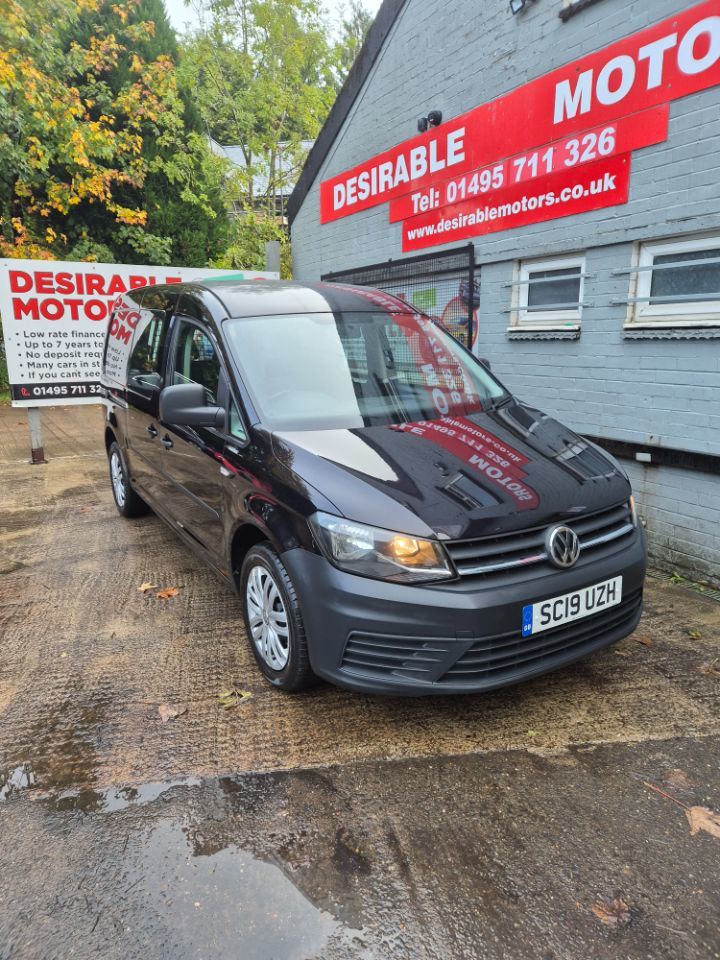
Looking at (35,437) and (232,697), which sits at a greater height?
(35,437)

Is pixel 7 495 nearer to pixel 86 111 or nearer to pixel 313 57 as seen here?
pixel 86 111

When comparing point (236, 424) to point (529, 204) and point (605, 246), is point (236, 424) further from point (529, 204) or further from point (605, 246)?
point (529, 204)

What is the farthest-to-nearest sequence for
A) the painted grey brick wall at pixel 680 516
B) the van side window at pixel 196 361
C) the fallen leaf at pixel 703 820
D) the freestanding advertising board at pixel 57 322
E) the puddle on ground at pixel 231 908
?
the freestanding advertising board at pixel 57 322, the painted grey brick wall at pixel 680 516, the van side window at pixel 196 361, the fallen leaf at pixel 703 820, the puddle on ground at pixel 231 908

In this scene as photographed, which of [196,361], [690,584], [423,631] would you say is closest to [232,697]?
[423,631]

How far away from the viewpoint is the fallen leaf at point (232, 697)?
9.88ft

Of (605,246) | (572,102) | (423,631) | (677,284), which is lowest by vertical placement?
(423,631)

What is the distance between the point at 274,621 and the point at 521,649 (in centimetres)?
112

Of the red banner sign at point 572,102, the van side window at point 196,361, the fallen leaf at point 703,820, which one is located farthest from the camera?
the red banner sign at point 572,102

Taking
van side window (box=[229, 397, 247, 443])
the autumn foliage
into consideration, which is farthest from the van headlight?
the autumn foliage

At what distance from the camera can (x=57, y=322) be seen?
783cm

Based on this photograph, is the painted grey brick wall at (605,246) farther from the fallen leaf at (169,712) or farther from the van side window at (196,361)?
the fallen leaf at (169,712)

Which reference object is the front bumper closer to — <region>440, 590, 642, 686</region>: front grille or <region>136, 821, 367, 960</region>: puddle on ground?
<region>440, 590, 642, 686</region>: front grille

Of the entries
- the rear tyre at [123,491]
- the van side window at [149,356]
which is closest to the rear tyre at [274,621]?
the van side window at [149,356]

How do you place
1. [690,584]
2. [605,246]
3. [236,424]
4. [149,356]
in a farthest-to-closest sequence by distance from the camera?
[605,246] → [149,356] → [690,584] → [236,424]
